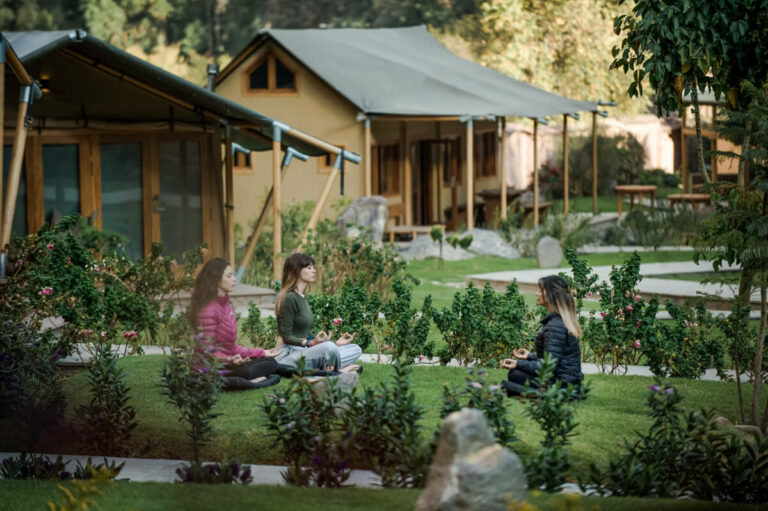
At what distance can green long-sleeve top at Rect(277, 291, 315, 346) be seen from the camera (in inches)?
377

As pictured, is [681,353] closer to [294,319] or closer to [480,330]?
[480,330]

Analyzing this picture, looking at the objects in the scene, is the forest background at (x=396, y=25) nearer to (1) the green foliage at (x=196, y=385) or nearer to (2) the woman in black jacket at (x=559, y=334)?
(2) the woman in black jacket at (x=559, y=334)

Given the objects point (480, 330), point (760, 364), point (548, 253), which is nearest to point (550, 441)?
point (760, 364)

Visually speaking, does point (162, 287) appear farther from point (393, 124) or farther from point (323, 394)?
point (393, 124)

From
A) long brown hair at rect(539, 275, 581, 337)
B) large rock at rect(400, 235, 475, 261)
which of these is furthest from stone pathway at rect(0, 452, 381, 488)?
large rock at rect(400, 235, 475, 261)

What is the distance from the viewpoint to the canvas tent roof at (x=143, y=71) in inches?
525

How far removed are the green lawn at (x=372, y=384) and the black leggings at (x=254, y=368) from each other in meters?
0.15

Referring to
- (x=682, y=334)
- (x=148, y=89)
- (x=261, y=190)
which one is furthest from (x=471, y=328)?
(x=261, y=190)

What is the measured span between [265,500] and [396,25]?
162 ft

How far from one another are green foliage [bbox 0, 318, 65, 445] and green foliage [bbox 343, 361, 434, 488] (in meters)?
2.50

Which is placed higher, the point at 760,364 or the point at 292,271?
the point at 292,271

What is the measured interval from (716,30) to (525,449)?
17.2 ft

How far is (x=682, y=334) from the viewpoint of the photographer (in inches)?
402

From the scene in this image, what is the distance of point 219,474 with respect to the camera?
22.4 feet
